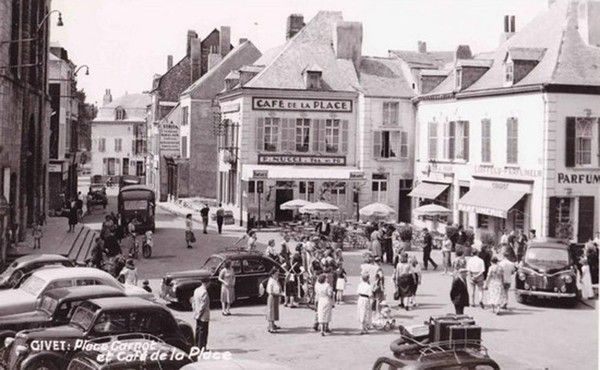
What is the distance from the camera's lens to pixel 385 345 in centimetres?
1570

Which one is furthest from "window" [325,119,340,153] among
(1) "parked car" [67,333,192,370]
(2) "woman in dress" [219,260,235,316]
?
(1) "parked car" [67,333,192,370]

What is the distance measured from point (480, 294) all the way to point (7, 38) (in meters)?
18.1

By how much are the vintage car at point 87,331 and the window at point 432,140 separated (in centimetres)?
2703

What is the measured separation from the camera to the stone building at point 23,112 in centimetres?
2498

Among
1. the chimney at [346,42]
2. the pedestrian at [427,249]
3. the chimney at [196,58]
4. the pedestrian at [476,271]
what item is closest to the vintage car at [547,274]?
the pedestrian at [476,271]

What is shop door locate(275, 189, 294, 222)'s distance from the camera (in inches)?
1591

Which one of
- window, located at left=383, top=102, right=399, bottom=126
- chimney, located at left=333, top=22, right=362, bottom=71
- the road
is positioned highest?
chimney, located at left=333, top=22, right=362, bottom=71

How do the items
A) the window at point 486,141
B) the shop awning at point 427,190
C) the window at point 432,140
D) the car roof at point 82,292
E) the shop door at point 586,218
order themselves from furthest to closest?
the window at point 432,140
the shop awning at point 427,190
the window at point 486,141
the shop door at point 586,218
the car roof at point 82,292

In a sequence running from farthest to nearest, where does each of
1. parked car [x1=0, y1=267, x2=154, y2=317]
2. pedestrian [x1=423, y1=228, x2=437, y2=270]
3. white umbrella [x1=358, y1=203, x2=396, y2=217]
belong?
white umbrella [x1=358, y1=203, x2=396, y2=217]
pedestrian [x1=423, y1=228, x2=437, y2=270]
parked car [x1=0, y1=267, x2=154, y2=317]

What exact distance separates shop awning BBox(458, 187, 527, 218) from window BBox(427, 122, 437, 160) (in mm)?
5087

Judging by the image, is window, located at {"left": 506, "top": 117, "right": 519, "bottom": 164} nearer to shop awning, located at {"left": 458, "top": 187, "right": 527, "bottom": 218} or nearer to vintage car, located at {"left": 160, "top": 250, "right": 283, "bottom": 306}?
shop awning, located at {"left": 458, "top": 187, "right": 527, "bottom": 218}

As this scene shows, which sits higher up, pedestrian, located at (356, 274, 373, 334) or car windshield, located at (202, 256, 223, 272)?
car windshield, located at (202, 256, 223, 272)

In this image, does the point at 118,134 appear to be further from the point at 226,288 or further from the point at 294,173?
the point at 226,288

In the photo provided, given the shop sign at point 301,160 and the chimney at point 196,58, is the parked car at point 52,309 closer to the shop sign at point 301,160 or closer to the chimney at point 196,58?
the shop sign at point 301,160
